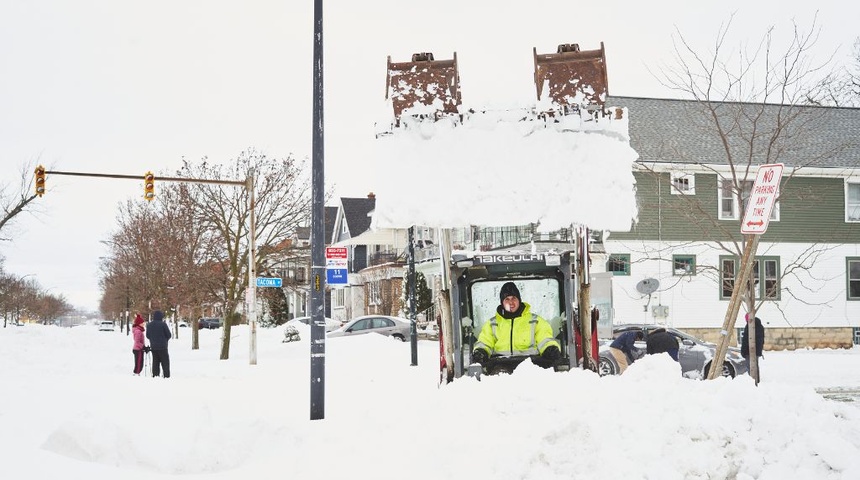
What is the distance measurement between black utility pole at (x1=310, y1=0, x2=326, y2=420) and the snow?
0.52 meters

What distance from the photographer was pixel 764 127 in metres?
32.8

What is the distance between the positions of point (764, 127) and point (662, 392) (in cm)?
2699

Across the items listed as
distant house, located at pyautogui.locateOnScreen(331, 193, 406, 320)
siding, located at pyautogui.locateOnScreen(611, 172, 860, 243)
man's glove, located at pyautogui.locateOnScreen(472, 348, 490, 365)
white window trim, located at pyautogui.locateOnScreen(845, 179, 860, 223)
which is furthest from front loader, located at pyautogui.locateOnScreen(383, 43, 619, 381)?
distant house, located at pyautogui.locateOnScreen(331, 193, 406, 320)

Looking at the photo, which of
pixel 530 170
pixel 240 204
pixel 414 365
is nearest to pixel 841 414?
pixel 530 170

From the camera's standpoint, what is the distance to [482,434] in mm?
A: 8289

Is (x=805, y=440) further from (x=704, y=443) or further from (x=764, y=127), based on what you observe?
(x=764, y=127)

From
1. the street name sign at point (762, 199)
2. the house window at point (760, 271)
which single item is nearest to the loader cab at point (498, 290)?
the street name sign at point (762, 199)

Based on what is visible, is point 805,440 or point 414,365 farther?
point 414,365

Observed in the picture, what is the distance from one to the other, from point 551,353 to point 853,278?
2814cm

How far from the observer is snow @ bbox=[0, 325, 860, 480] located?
7426mm

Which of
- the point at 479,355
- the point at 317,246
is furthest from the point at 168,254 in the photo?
the point at 479,355

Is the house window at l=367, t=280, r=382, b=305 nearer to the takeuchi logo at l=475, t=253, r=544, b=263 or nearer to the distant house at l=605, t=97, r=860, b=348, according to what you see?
the distant house at l=605, t=97, r=860, b=348

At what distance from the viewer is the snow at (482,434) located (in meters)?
7.43

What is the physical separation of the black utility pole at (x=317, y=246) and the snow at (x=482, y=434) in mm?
519
